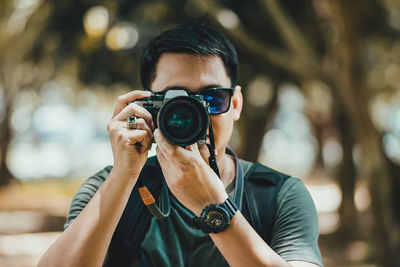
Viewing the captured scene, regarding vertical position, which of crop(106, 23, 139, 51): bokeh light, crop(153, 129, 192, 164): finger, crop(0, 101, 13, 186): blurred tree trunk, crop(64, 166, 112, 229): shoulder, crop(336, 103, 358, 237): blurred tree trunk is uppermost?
crop(106, 23, 139, 51): bokeh light

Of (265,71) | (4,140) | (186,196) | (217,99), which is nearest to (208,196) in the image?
(186,196)

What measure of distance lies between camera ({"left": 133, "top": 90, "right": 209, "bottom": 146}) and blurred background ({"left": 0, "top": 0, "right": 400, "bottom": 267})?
3.70 metres

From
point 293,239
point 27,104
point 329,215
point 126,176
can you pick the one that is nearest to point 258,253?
point 293,239

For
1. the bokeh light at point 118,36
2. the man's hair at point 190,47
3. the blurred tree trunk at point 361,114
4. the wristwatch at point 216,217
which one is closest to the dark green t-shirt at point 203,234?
the wristwatch at point 216,217

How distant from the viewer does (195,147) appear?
175 cm

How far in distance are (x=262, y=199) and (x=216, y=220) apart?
0.30 meters

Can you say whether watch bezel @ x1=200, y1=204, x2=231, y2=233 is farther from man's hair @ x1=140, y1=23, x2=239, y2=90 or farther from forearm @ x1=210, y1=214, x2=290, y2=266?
man's hair @ x1=140, y1=23, x2=239, y2=90

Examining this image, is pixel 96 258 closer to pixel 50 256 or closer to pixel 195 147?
pixel 50 256

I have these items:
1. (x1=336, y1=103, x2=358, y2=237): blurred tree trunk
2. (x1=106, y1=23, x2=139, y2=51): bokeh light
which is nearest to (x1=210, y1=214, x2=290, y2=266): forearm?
(x1=106, y1=23, x2=139, y2=51): bokeh light

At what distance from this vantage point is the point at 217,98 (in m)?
1.87

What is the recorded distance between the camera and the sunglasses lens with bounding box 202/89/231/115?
1856 mm

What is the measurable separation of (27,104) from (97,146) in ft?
47.9

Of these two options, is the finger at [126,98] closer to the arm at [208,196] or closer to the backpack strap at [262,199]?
the arm at [208,196]

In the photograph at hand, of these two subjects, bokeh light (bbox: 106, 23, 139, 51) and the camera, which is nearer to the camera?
the camera
